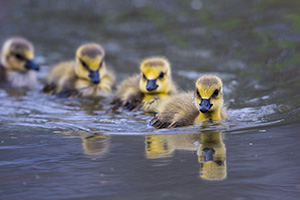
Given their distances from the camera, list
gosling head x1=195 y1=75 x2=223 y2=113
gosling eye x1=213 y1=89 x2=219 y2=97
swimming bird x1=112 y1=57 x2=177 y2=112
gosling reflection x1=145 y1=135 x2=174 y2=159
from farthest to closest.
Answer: swimming bird x1=112 y1=57 x2=177 y2=112, gosling eye x1=213 y1=89 x2=219 y2=97, gosling head x1=195 y1=75 x2=223 y2=113, gosling reflection x1=145 y1=135 x2=174 y2=159

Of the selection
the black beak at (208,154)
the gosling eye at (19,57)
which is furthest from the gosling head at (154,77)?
the gosling eye at (19,57)

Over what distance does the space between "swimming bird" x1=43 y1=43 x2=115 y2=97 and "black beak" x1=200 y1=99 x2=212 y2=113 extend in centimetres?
256

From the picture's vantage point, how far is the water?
3.97 m

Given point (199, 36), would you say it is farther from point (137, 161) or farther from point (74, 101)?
point (137, 161)

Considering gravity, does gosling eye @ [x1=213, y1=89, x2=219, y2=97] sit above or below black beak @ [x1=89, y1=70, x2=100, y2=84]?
below

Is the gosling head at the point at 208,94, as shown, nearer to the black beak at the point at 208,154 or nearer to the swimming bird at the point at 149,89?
the black beak at the point at 208,154

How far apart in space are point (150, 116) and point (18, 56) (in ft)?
12.7

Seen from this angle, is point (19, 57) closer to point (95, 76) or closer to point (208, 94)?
point (95, 76)

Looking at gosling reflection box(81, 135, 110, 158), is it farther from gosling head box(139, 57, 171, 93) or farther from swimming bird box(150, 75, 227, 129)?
gosling head box(139, 57, 171, 93)

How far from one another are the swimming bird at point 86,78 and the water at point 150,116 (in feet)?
1.12

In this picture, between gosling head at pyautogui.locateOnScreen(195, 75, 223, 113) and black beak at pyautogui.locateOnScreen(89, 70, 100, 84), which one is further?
black beak at pyautogui.locateOnScreen(89, 70, 100, 84)

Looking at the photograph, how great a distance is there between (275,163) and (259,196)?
727mm

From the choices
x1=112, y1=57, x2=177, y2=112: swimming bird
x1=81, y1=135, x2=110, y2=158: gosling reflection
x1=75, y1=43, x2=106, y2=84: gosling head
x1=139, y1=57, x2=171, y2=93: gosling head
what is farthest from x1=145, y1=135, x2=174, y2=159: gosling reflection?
x1=75, y1=43, x2=106, y2=84: gosling head

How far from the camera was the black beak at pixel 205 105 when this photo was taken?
5.39 m
